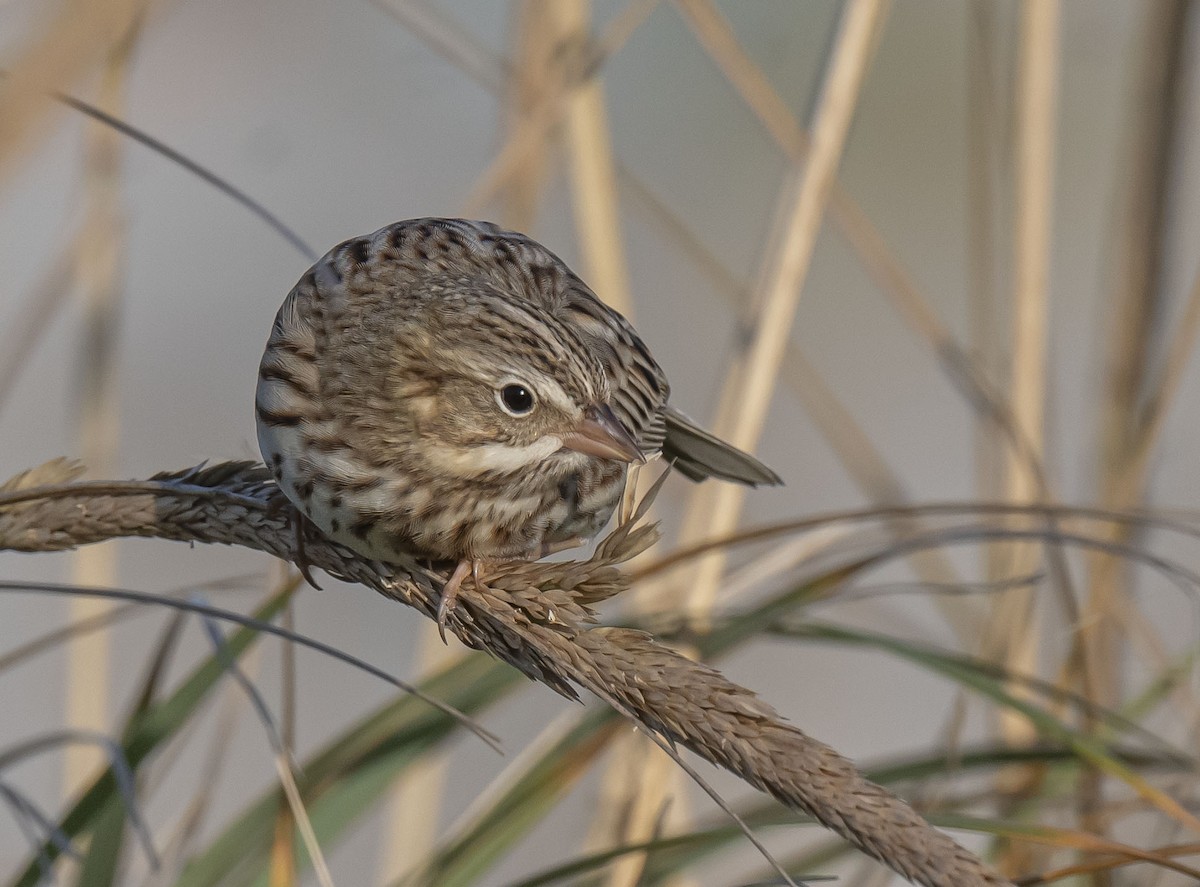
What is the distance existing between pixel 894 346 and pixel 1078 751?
388 centimetres

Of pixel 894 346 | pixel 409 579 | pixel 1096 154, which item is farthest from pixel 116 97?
pixel 1096 154

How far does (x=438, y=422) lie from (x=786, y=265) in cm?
100

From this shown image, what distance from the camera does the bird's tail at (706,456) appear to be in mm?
2447

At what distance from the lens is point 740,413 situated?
2633 mm

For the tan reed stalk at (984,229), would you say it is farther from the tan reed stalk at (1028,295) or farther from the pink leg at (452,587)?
the pink leg at (452,587)

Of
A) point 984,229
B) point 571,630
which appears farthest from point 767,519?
point 571,630

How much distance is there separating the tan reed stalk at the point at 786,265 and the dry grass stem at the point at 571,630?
92 cm

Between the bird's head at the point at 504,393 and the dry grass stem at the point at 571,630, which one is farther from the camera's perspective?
the bird's head at the point at 504,393

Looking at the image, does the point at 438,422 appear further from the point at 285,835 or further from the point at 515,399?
the point at 285,835

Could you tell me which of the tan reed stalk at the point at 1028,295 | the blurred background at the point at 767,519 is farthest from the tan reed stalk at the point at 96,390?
the tan reed stalk at the point at 1028,295

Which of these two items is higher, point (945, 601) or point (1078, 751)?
point (945, 601)

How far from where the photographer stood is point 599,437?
1.91 metres

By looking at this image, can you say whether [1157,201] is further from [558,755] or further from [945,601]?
[558,755]

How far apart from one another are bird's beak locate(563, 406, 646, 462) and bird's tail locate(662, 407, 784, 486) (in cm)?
51
